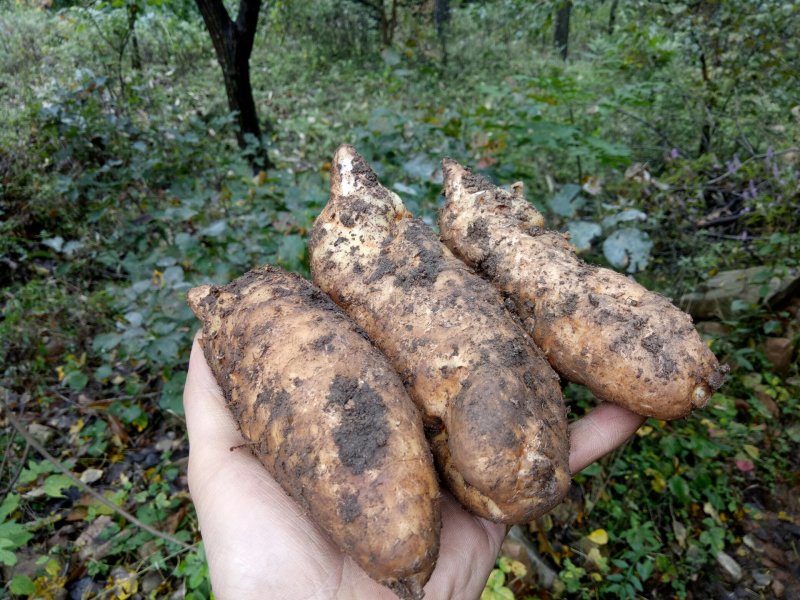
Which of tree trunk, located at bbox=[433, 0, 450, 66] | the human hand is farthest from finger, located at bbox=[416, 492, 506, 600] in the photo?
tree trunk, located at bbox=[433, 0, 450, 66]

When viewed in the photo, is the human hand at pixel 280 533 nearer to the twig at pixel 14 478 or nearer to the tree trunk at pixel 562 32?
the twig at pixel 14 478

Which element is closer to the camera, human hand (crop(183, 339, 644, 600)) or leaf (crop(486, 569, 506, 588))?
human hand (crop(183, 339, 644, 600))

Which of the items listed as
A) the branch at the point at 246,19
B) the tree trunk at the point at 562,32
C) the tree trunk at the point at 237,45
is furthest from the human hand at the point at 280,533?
the tree trunk at the point at 562,32

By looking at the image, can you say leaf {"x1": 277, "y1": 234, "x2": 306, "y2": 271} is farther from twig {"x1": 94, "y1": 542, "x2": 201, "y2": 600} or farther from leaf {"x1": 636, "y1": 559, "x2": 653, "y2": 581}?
leaf {"x1": 636, "y1": 559, "x2": 653, "y2": 581}

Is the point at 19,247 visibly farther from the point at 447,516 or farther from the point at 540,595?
the point at 540,595

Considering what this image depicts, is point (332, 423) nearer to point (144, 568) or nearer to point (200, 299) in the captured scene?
point (200, 299)

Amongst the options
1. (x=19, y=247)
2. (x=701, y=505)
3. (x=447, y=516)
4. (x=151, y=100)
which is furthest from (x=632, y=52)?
(x=19, y=247)

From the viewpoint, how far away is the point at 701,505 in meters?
2.76

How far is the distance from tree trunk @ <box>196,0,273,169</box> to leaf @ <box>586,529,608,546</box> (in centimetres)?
367

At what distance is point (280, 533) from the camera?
1.63 m

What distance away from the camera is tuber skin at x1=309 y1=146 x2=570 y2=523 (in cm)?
149

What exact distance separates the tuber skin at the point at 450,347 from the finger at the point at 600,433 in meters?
0.31

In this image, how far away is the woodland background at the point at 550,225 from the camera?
8.20 ft

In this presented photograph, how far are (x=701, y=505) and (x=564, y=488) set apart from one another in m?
1.73
